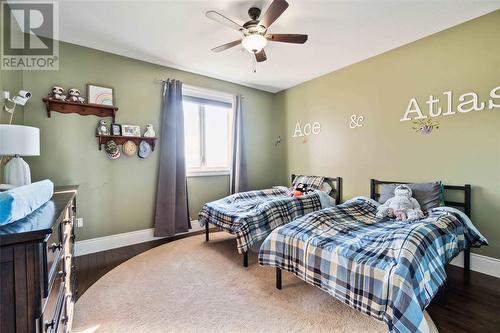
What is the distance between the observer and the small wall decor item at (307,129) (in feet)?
13.6

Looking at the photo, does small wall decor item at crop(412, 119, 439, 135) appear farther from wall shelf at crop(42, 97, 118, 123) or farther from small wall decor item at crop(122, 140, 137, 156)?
wall shelf at crop(42, 97, 118, 123)

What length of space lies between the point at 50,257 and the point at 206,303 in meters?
1.29

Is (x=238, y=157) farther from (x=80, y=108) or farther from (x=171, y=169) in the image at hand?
(x=80, y=108)

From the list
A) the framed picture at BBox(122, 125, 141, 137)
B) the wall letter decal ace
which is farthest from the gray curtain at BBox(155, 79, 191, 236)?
the wall letter decal ace

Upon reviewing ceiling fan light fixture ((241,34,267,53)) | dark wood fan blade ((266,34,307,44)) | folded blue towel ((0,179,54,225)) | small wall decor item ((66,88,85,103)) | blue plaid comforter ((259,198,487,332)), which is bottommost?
blue plaid comforter ((259,198,487,332))

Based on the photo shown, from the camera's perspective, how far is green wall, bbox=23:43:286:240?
2750mm

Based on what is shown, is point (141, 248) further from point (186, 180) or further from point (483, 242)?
point (483, 242)

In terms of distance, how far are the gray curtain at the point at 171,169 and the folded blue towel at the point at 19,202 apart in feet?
7.19

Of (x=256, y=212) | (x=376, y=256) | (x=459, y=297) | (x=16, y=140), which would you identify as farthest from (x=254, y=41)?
(x=459, y=297)

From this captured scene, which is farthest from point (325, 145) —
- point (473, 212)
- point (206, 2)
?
point (206, 2)

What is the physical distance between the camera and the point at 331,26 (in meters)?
2.55

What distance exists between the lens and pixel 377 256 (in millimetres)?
1607

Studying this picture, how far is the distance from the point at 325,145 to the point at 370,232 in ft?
7.16

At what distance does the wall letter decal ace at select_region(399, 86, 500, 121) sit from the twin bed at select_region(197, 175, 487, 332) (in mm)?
855
